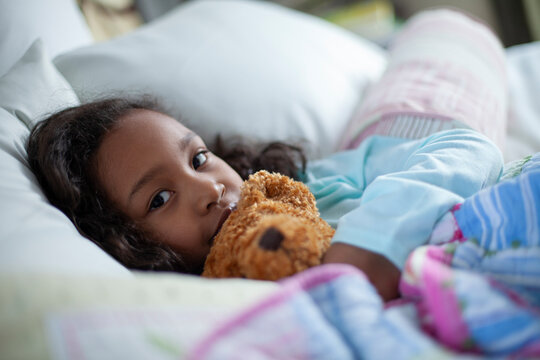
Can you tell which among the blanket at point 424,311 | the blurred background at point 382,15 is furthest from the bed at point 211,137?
the blurred background at point 382,15

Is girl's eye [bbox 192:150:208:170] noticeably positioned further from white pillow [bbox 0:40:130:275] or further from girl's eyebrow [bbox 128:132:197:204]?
white pillow [bbox 0:40:130:275]

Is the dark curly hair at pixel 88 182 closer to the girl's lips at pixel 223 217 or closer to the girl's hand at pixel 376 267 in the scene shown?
the girl's lips at pixel 223 217

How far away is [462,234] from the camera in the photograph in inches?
20.9

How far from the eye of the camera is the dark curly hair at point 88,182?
674 millimetres

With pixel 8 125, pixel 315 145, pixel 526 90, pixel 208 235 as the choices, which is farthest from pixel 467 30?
pixel 8 125

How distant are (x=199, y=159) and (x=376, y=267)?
1.32ft

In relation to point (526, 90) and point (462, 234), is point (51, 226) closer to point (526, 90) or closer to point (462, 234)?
point (462, 234)

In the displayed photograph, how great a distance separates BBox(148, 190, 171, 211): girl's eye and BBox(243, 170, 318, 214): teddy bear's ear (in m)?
0.16

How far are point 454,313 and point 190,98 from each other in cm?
76

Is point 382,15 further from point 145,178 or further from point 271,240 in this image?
point 271,240

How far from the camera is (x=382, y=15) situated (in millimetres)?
2113

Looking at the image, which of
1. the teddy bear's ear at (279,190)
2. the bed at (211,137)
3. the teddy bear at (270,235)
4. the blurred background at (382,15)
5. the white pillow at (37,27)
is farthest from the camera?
the blurred background at (382,15)

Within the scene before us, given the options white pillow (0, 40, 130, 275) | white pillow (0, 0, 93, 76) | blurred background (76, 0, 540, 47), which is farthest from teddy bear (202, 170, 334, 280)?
blurred background (76, 0, 540, 47)

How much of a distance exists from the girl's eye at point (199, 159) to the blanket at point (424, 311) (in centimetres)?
41
